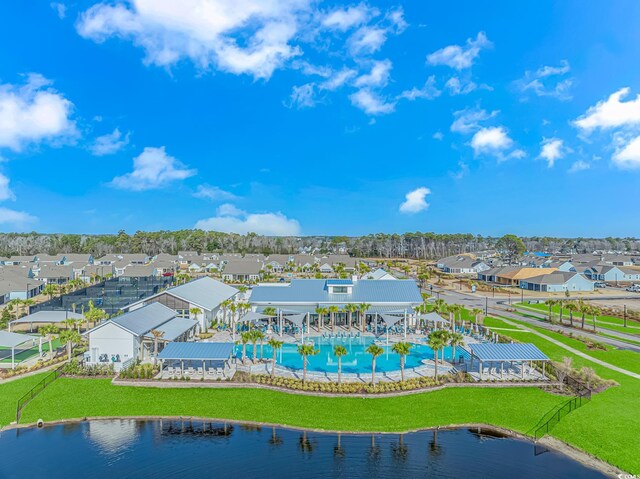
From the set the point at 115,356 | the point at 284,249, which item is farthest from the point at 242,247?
the point at 115,356

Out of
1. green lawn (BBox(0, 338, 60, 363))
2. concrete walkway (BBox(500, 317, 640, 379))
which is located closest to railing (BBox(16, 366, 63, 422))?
green lawn (BBox(0, 338, 60, 363))

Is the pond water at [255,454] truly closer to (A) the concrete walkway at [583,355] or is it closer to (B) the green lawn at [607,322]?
(A) the concrete walkway at [583,355]

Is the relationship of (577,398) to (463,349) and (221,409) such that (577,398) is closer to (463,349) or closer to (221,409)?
(463,349)

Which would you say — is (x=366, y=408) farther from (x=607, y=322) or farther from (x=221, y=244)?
(x=221, y=244)

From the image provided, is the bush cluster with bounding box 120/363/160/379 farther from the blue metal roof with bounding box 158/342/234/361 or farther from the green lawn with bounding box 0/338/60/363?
the green lawn with bounding box 0/338/60/363

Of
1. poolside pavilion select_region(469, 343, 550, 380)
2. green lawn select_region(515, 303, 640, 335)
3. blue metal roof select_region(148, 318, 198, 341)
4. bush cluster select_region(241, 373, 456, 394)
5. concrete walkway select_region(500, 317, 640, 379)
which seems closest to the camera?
bush cluster select_region(241, 373, 456, 394)

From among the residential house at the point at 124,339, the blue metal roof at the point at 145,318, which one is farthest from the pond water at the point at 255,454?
the blue metal roof at the point at 145,318
